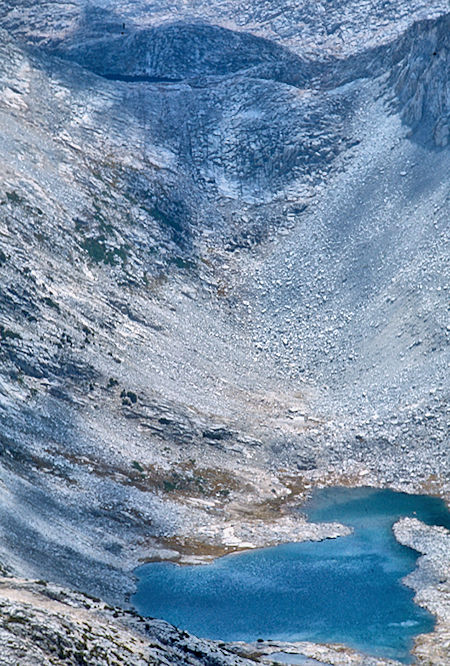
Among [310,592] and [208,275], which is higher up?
[208,275]

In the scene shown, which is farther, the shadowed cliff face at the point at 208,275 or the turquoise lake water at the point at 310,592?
the shadowed cliff face at the point at 208,275

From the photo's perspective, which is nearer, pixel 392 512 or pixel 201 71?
pixel 392 512

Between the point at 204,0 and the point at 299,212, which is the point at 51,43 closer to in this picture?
the point at 204,0

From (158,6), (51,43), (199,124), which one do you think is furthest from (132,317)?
(158,6)

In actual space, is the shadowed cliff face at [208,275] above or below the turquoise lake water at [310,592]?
above

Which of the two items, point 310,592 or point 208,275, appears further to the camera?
point 208,275
